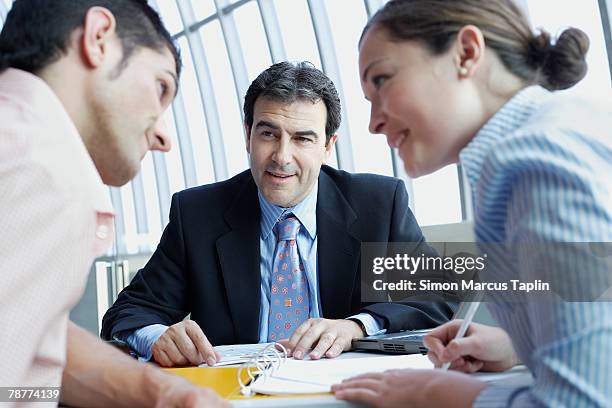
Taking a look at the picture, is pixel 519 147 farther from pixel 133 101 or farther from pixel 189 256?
pixel 189 256

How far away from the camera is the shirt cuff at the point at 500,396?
1278 mm

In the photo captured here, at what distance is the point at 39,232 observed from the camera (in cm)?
118

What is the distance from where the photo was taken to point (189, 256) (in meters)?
3.11

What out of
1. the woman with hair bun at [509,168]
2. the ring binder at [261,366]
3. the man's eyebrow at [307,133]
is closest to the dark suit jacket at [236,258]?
the man's eyebrow at [307,133]

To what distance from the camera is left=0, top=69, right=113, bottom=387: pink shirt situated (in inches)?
45.6

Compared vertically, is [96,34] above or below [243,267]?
above

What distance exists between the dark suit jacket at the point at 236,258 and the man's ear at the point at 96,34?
147 centimetres

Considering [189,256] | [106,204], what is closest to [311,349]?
[189,256]

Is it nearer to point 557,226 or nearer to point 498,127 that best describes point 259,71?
point 498,127

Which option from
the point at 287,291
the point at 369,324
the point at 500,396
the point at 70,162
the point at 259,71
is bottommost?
the point at 500,396

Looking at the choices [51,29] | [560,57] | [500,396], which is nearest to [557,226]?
[500,396]

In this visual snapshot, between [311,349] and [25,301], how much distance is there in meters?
1.29

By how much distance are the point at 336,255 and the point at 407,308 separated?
1.36ft

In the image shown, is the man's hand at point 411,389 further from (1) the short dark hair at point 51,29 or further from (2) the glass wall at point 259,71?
(2) the glass wall at point 259,71
